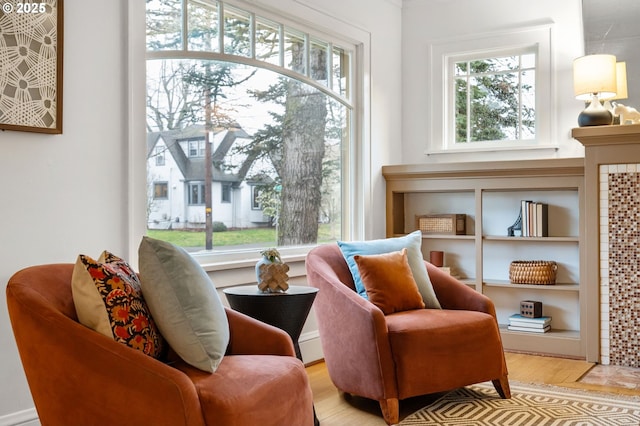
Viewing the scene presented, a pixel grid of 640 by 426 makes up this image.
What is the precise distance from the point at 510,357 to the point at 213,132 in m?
2.51

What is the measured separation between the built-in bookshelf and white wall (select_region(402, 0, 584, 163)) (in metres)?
0.32

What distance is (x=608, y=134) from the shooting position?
4301 mm

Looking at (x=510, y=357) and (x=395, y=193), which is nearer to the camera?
(x=510, y=357)

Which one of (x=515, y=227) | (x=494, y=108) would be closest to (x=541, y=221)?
(x=515, y=227)

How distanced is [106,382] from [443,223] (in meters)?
3.57

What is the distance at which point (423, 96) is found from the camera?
5570mm

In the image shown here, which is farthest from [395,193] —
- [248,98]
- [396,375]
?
[396,375]

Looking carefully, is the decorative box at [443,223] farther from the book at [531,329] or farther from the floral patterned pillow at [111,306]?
the floral patterned pillow at [111,306]

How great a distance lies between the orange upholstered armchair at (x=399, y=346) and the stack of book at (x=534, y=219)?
1.42m

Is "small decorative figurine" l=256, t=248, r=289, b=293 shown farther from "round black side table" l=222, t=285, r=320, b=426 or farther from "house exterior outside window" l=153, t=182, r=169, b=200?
"house exterior outside window" l=153, t=182, r=169, b=200

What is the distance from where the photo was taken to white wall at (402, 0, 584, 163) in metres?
4.95

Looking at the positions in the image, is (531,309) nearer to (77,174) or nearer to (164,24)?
(164,24)

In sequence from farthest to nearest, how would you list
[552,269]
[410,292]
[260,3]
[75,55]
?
[552,269]
[260,3]
[410,292]
[75,55]

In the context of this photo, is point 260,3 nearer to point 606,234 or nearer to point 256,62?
point 256,62
